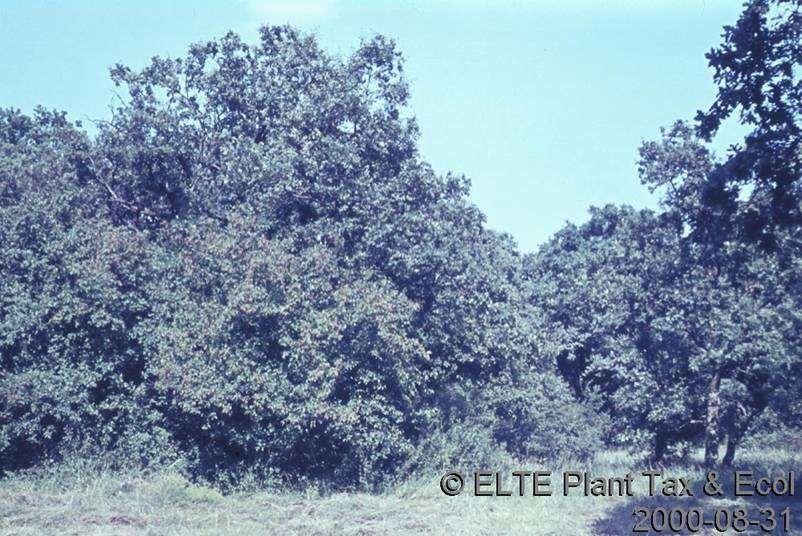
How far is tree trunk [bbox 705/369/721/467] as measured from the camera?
845 inches

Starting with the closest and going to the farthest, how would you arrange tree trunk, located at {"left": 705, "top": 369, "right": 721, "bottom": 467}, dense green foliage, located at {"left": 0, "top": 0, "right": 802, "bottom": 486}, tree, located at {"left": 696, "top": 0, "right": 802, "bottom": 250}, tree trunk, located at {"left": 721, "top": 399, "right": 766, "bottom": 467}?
tree, located at {"left": 696, "top": 0, "right": 802, "bottom": 250}
dense green foliage, located at {"left": 0, "top": 0, "right": 802, "bottom": 486}
tree trunk, located at {"left": 705, "top": 369, "right": 721, "bottom": 467}
tree trunk, located at {"left": 721, "top": 399, "right": 766, "bottom": 467}

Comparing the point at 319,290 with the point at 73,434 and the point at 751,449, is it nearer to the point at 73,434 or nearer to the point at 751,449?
the point at 73,434

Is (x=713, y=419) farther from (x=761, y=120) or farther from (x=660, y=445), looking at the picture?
(x=761, y=120)

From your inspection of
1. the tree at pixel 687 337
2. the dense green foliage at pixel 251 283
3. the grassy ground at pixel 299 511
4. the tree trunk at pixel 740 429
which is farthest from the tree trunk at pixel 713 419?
the grassy ground at pixel 299 511

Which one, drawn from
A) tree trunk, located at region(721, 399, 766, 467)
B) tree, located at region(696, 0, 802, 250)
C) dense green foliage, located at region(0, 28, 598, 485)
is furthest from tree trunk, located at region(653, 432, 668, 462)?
tree, located at region(696, 0, 802, 250)

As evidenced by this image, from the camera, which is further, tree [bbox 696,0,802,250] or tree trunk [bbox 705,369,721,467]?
tree trunk [bbox 705,369,721,467]

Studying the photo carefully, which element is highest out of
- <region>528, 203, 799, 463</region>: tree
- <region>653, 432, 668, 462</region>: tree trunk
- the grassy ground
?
<region>528, 203, 799, 463</region>: tree

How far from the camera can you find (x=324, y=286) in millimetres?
16203

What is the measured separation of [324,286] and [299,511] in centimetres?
543

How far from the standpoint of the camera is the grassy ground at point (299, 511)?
36.2 feet

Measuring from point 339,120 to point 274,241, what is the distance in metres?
4.63

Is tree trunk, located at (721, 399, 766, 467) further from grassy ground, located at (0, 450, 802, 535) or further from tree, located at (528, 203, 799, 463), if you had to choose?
grassy ground, located at (0, 450, 802, 535)

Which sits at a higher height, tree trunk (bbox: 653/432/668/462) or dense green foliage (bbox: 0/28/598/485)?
dense green foliage (bbox: 0/28/598/485)

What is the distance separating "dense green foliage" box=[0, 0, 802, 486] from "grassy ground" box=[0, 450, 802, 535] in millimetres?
2378
